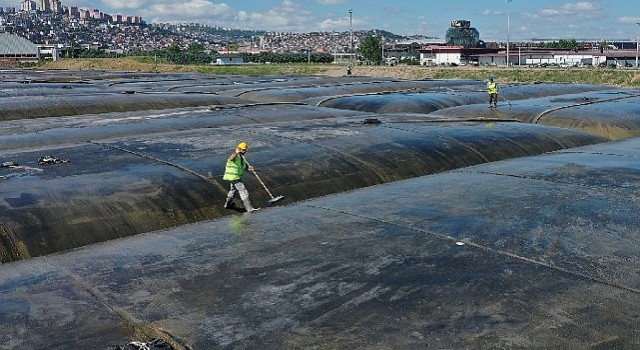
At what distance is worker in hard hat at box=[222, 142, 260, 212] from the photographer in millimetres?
11875

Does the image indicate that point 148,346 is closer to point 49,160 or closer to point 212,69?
point 49,160

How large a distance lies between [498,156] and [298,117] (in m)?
8.35

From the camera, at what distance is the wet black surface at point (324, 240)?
683 centimetres

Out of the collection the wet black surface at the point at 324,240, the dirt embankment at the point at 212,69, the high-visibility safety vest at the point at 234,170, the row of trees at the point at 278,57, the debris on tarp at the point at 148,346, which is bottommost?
the debris on tarp at the point at 148,346

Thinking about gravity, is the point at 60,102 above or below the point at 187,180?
above

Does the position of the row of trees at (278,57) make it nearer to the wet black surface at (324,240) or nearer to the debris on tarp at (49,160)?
the wet black surface at (324,240)

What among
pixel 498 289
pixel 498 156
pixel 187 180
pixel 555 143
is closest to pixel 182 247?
pixel 187 180

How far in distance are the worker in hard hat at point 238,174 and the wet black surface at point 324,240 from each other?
→ 34 centimetres

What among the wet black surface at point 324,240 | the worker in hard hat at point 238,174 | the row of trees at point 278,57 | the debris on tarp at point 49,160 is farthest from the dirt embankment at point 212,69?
the worker in hard hat at point 238,174

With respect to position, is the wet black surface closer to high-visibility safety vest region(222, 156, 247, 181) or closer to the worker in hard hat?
the worker in hard hat

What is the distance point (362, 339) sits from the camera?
21.2 ft

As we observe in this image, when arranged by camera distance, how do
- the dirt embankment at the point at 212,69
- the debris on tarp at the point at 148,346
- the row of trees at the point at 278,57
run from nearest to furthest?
the debris on tarp at the point at 148,346 < the dirt embankment at the point at 212,69 < the row of trees at the point at 278,57

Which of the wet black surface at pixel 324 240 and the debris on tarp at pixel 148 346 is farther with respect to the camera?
the wet black surface at pixel 324 240

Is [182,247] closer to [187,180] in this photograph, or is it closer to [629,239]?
[187,180]
